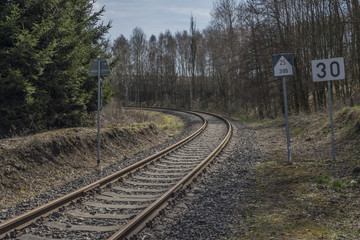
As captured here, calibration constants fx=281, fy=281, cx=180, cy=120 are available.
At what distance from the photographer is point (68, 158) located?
8.55 meters

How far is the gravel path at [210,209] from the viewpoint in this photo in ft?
13.6

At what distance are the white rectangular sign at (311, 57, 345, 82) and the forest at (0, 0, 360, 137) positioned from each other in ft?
26.7

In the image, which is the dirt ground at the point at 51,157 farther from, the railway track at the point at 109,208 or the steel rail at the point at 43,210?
the railway track at the point at 109,208

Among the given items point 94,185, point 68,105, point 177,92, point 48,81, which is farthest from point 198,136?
point 177,92

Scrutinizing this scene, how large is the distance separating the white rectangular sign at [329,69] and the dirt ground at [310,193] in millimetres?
2157

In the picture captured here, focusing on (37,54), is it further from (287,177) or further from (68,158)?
(287,177)

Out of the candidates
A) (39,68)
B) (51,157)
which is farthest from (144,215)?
(39,68)

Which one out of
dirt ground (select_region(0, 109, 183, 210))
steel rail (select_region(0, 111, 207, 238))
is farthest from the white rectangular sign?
dirt ground (select_region(0, 109, 183, 210))

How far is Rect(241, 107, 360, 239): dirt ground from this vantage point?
4.00 meters

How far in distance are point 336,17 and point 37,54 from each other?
18369 millimetres

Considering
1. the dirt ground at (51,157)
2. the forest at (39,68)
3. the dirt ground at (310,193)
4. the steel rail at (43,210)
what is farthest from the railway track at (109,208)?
the forest at (39,68)

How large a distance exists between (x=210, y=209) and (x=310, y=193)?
2.02m

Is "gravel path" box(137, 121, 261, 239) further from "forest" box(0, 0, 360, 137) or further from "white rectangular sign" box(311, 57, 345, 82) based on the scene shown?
"forest" box(0, 0, 360, 137)

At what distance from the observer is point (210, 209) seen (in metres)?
5.04
